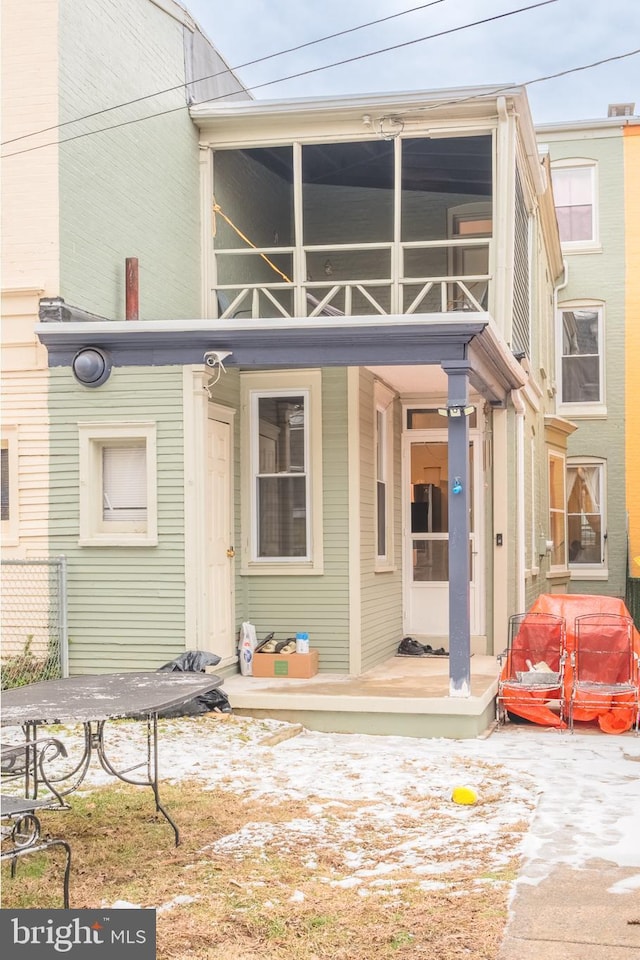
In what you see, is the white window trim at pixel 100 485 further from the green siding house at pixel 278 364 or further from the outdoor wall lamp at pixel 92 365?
the outdoor wall lamp at pixel 92 365

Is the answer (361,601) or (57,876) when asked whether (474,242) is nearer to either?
(361,601)

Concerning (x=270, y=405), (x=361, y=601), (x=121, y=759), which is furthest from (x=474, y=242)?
(x=121, y=759)

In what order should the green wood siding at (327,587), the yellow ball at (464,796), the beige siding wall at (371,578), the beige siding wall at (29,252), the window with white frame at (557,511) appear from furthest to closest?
1. the window with white frame at (557,511)
2. the beige siding wall at (371,578)
3. the green wood siding at (327,587)
4. the beige siding wall at (29,252)
5. the yellow ball at (464,796)

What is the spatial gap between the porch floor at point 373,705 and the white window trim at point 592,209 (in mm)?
11884

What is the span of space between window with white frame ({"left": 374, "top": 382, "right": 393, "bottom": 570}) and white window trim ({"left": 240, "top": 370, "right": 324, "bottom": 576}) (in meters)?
0.97

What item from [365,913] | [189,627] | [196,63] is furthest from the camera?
[196,63]

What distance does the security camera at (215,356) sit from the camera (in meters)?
9.84

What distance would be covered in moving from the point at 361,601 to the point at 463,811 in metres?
4.61

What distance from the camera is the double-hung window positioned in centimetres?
2003

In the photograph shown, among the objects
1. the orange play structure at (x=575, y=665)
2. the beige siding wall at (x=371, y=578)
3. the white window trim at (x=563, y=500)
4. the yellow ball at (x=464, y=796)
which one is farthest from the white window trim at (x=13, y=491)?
the white window trim at (x=563, y=500)

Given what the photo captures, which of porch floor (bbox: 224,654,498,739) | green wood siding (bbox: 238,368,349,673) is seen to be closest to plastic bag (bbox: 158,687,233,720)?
porch floor (bbox: 224,654,498,739)

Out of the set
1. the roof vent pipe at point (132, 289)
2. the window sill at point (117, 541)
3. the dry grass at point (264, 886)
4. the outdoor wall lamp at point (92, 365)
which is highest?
the roof vent pipe at point (132, 289)

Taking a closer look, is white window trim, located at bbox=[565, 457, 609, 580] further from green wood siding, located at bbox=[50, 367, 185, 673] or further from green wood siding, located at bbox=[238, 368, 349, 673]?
green wood siding, located at bbox=[50, 367, 185, 673]

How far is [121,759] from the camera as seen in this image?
7750 mm
